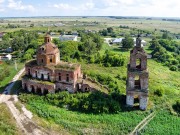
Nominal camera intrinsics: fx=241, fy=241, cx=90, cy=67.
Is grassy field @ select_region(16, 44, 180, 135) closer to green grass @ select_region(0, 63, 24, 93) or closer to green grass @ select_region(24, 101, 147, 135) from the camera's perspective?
green grass @ select_region(24, 101, 147, 135)

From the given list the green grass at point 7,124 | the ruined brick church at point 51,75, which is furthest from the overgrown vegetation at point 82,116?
the green grass at point 7,124

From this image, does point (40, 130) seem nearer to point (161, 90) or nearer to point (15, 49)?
point (161, 90)

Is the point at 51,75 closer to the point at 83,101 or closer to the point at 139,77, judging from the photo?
the point at 83,101

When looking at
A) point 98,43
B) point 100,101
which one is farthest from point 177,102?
point 98,43

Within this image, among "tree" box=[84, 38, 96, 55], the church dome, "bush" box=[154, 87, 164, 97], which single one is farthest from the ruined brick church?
"tree" box=[84, 38, 96, 55]

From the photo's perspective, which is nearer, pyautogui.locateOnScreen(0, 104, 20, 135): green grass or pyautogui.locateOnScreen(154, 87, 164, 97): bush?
pyautogui.locateOnScreen(0, 104, 20, 135): green grass

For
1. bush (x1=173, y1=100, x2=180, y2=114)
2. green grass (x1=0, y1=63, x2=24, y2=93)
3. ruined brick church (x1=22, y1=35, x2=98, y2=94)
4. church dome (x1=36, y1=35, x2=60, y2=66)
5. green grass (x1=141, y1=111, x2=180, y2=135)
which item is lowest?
green grass (x1=141, y1=111, x2=180, y2=135)

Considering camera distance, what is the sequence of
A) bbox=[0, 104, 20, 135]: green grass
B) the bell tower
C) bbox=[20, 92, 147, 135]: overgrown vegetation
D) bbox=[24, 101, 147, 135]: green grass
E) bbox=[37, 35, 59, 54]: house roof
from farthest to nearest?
bbox=[37, 35, 59, 54]: house roof → the bell tower → bbox=[20, 92, 147, 135]: overgrown vegetation → bbox=[24, 101, 147, 135]: green grass → bbox=[0, 104, 20, 135]: green grass
